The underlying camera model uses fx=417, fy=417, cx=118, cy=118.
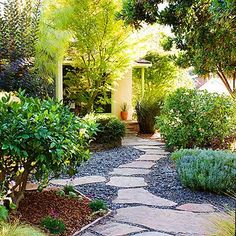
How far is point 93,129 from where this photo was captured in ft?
16.8

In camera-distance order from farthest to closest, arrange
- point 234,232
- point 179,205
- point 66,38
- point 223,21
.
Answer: point 66,38 → point 179,205 → point 223,21 → point 234,232

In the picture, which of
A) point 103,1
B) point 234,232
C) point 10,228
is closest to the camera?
point 234,232

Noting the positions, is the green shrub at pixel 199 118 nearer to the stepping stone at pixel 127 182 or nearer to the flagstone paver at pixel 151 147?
the flagstone paver at pixel 151 147

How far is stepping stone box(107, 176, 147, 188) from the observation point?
639 cm

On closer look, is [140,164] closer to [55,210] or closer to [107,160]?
[107,160]

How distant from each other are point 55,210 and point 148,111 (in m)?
9.18

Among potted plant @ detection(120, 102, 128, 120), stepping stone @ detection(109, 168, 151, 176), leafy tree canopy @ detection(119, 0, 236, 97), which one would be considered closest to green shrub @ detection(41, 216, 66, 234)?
leafy tree canopy @ detection(119, 0, 236, 97)

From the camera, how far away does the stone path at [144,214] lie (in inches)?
169

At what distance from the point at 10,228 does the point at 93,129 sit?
6.19ft

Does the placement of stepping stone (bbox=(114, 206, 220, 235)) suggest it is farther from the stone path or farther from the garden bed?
the garden bed

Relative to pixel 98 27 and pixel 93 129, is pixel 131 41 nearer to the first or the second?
pixel 98 27

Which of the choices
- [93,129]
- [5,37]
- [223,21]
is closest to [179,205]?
[93,129]

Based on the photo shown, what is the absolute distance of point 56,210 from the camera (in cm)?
478

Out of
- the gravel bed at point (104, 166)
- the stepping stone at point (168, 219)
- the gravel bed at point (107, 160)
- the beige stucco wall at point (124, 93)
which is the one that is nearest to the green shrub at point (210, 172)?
the stepping stone at point (168, 219)
